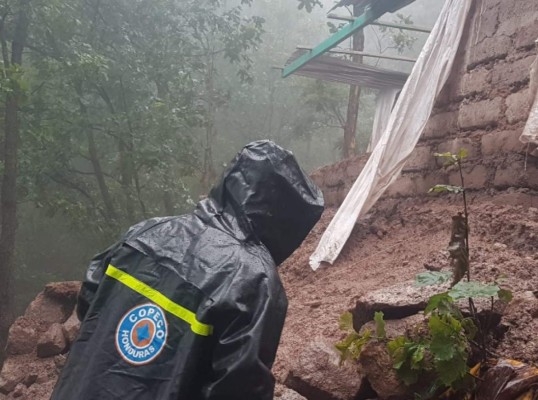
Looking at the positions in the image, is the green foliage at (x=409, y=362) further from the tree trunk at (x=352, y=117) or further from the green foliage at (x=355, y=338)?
the tree trunk at (x=352, y=117)

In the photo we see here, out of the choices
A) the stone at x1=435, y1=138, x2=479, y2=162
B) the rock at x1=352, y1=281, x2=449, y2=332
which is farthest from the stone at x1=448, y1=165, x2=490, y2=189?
the rock at x1=352, y1=281, x2=449, y2=332

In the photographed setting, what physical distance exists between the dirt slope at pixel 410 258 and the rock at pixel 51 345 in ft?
6.75

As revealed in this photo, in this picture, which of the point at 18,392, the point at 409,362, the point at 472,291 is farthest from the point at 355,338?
the point at 18,392

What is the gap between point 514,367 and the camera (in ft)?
6.03

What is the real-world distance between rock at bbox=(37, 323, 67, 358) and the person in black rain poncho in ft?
11.2

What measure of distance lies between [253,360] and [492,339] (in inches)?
51.8

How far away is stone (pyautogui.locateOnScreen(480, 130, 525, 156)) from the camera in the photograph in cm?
360

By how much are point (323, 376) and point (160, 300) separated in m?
1.18

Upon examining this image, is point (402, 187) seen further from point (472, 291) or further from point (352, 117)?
point (352, 117)

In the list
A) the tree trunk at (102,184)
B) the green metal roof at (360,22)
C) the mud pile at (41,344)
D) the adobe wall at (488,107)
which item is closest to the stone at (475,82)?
the adobe wall at (488,107)

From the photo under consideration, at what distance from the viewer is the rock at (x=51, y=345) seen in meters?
4.68

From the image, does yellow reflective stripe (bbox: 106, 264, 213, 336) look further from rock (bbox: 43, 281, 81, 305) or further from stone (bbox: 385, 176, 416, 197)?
rock (bbox: 43, 281, 81, 305)

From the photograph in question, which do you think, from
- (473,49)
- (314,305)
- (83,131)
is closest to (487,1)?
(473,49)

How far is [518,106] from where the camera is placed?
143 inches
